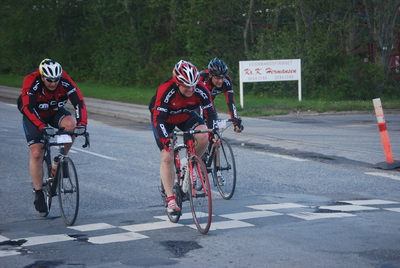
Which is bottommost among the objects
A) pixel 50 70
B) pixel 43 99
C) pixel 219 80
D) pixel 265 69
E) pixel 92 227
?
pixel 92 227

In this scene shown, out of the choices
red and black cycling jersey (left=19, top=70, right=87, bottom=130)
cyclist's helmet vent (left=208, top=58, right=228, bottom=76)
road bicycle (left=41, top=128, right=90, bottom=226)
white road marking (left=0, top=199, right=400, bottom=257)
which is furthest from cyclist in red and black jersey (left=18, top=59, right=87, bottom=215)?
cyclist's helmet vent (left=208, top=58, right=228, bottom=76)

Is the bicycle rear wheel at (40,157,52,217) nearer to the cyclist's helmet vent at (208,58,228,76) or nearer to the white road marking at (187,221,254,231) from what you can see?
the white road marking at (187,221,254,231)

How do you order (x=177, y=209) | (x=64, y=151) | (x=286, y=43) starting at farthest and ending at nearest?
1. (x=286, y=43)
2. (x=64, y=151)
3. (x=177, y=209)

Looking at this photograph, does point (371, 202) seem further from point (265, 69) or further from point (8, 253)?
point (265, 69)

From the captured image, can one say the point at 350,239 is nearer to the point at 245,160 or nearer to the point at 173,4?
the point at 245,160

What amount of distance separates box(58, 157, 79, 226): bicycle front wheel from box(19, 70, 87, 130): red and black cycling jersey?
0.51 m

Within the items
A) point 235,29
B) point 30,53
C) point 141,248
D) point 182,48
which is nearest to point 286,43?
point 235,29

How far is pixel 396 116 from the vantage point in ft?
66.2

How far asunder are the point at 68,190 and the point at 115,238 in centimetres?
117

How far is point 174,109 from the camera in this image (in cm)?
699

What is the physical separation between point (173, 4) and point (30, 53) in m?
19.3

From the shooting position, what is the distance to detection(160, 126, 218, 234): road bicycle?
639cm

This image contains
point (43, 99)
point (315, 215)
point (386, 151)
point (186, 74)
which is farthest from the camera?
point (386, 151)

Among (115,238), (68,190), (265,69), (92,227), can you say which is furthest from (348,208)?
(265,69)
